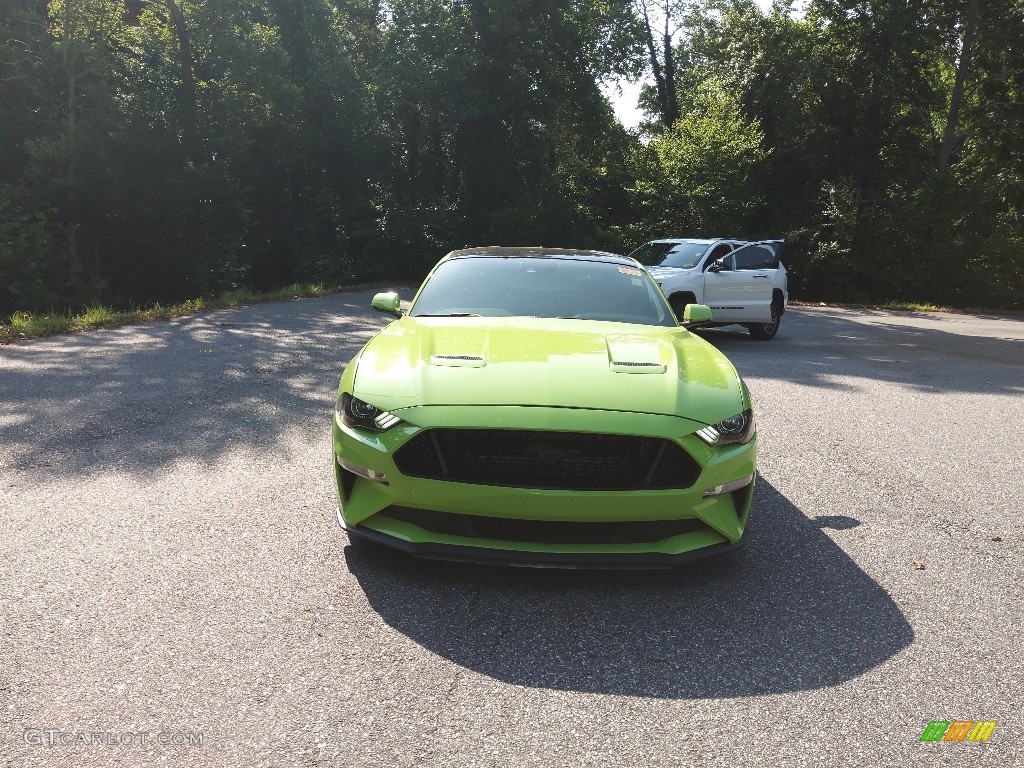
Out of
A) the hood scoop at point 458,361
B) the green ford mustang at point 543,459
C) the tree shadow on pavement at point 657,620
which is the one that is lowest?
the tree shadow on pavement at point 657,620

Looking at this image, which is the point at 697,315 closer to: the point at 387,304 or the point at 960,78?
the point at 387,304

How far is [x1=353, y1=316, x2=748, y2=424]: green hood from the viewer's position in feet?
12.0

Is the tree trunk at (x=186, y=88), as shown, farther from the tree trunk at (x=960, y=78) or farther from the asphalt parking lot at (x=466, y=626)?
the tree trunk at (x=960, y=78)

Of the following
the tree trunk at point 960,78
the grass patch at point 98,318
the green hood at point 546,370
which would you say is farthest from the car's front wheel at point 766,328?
the tree trunk at point 960,78

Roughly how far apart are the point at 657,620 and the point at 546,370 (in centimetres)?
122

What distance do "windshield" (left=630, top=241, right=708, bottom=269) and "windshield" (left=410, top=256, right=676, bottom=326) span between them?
860 cm

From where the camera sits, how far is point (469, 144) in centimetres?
3347

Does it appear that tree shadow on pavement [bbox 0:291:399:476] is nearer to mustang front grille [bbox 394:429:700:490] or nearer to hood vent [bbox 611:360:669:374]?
mustang front grille [bbox 394:429:700:490]

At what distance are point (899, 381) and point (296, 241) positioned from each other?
2814 cm

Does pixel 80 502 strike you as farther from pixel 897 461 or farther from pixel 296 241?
pixel 296 241

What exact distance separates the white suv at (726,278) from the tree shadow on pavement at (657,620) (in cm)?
999

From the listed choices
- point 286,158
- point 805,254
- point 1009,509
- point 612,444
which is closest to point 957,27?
point 805,254

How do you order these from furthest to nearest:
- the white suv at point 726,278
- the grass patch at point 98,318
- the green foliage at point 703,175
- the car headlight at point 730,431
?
A: 1. the green foliage at point 703,175
2. the white suv at point 726,278
3. the grass patch at point 98,318
4. the car headlight at point 730,431

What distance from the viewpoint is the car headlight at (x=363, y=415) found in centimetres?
362
